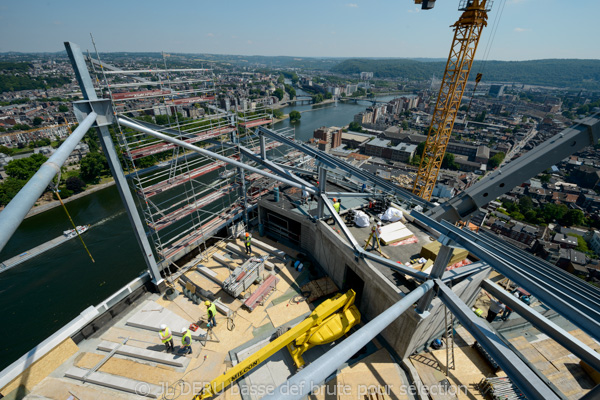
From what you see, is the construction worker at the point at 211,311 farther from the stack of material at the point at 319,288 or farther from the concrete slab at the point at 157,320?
the stack of material at the point at 319,288

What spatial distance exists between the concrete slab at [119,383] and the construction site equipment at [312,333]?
265 cm

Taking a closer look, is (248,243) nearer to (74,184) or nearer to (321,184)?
(321,184)

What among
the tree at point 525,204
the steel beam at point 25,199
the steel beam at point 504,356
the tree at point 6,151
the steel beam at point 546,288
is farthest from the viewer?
the tree at point 6,151

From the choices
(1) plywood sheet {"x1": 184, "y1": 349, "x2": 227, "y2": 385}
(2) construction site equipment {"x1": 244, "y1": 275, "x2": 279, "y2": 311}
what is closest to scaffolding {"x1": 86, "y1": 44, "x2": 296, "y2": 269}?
(2) construction site equipment {"x1": 244, "y1": 275, "x2": 279, "y2": 311}

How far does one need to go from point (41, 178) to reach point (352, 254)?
12290 mm

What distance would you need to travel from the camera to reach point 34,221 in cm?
3906

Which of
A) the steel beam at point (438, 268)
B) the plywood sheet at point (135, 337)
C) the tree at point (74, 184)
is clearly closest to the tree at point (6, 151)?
the tree at point (74, 184)

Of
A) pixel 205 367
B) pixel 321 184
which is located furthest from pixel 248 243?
pixel 205 367

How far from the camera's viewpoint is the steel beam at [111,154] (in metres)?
8.86

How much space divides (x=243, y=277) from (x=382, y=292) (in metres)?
7.59

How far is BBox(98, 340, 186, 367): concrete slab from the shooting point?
1089cm

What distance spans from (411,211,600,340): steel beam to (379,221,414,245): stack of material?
19.3 feet

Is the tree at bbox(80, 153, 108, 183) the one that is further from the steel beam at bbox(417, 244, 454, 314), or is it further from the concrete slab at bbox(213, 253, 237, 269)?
the steel beam at bbox(417, 244, 454, 314)

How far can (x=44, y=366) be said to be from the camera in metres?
9.96
